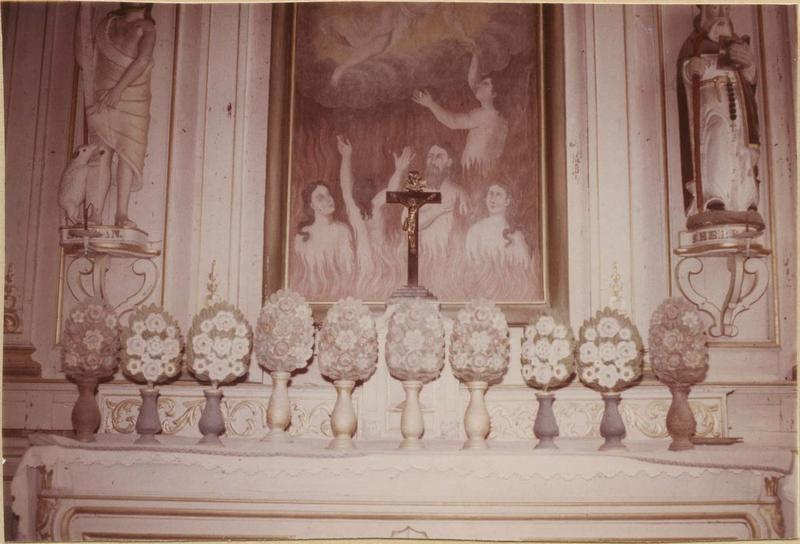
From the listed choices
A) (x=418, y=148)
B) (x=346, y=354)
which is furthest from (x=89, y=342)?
(x=418, y=148)

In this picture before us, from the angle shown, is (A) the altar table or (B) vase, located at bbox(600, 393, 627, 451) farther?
(B) vase, located at bbox(600, 393, 627, 451)

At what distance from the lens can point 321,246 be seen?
3.38m

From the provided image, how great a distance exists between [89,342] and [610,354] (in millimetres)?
2027

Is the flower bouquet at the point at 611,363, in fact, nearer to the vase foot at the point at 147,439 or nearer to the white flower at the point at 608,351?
the white flower at the point at 608,351

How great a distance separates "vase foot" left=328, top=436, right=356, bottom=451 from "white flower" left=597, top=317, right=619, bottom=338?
41.5 inches

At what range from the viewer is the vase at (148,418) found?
9.61 feet

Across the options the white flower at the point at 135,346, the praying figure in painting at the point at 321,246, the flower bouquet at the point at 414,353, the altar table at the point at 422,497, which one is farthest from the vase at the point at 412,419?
the white flower at the point at 135,346

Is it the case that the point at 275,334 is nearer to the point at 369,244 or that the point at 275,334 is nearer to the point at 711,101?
the point at 369,244

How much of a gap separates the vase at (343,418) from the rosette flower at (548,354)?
0.70m

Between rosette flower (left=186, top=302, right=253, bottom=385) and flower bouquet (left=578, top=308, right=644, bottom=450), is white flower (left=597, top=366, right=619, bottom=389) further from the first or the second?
rosette flower (left=186, top=302, right=253, bottom=385)

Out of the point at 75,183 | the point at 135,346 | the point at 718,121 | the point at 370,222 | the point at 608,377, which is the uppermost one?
the point at 718,121

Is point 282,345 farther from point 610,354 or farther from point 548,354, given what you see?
point 610,354

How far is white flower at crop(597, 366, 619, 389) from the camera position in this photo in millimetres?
2877

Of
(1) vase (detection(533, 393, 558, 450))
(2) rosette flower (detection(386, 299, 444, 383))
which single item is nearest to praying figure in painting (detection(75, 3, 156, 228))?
(2) rosette flower (detection(386, 299, 444, 383))
